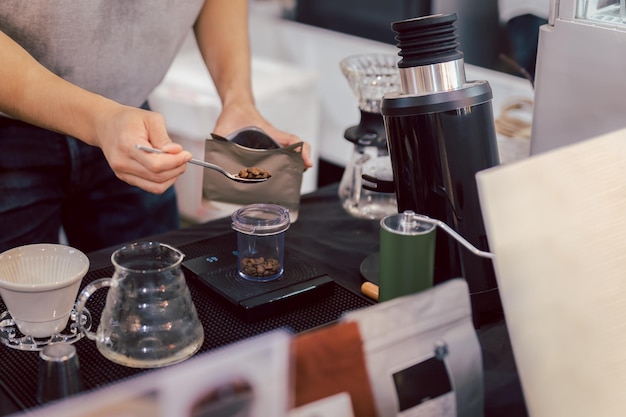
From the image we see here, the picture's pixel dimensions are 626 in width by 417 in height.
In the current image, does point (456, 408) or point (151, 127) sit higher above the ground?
point (151, 127)

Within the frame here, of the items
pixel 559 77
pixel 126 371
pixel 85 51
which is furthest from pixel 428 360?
pixel 85 51

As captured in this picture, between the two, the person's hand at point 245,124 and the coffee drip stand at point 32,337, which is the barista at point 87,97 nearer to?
the person's hand at point 245,124

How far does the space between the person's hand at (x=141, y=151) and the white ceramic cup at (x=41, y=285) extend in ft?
0.43

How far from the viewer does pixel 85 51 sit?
1.44 m

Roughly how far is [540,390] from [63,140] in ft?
3.38

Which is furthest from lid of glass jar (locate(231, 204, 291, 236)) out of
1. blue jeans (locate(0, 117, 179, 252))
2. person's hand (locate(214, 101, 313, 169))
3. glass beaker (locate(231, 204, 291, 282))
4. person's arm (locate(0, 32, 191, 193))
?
blue jeans (locate(0, 117, 179, 252))

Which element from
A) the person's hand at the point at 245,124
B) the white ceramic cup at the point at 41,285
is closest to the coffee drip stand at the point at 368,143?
the person's hand at the point at 245,124

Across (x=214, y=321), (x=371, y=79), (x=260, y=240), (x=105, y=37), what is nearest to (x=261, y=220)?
(x=260, y=240)

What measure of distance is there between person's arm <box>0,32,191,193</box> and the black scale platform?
17cm

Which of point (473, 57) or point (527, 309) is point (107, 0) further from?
point (473, 57)

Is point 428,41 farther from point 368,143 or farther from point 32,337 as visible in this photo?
point 32,337

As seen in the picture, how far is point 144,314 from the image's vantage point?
3.05 ft

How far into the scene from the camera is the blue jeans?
4.82 feet

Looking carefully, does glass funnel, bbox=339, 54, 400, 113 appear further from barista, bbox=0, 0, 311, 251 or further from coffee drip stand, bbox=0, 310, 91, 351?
coffee drip stand, bbox=0, 310, 91, 351
